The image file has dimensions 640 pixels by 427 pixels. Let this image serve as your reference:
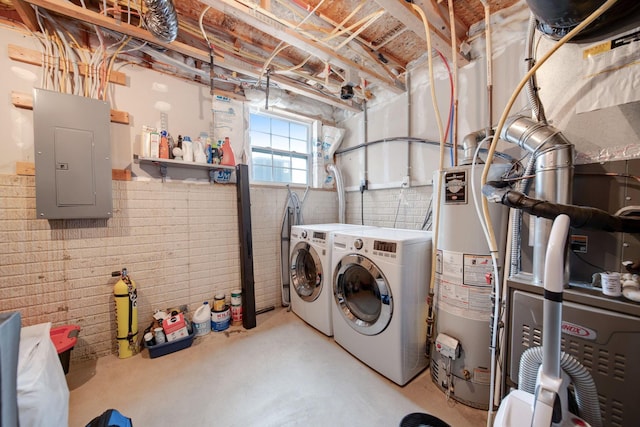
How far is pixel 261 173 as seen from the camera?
300 centimetres

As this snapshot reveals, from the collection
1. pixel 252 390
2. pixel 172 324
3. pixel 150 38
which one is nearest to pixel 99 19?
pixel 150 38

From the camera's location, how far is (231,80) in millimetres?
2430

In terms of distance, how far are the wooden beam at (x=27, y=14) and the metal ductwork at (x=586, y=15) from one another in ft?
9.42

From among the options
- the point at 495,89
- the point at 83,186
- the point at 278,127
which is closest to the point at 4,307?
the point at 83,186

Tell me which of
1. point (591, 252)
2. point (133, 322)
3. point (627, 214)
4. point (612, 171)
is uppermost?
point (612, 171)

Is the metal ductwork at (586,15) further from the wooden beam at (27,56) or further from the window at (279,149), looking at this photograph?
the wooden beam at (27,56)

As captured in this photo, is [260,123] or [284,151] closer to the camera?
[260,123]

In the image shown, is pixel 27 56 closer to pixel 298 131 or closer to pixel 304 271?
pixel 298 131

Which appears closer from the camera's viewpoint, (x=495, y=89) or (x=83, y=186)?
(x=83, y=186)

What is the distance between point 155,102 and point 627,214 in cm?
328

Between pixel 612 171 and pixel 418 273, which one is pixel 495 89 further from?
pixel 418 273

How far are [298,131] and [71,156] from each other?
2.29 metres

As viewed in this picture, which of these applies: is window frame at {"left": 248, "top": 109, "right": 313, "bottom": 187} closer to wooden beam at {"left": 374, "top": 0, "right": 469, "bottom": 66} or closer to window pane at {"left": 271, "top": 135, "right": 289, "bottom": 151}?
window pane at {"left": 271, "top": 135, "right": 289, "bottom": 151}

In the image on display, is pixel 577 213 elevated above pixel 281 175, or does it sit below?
below
